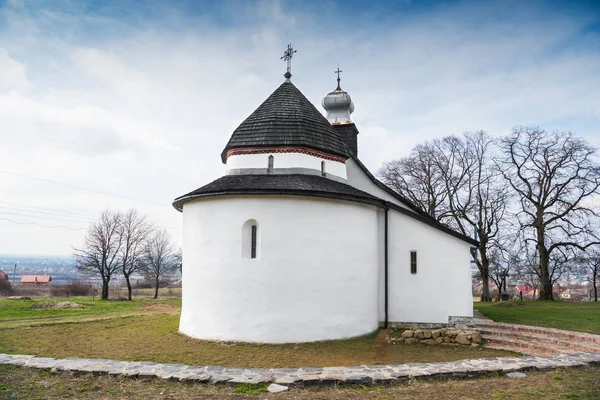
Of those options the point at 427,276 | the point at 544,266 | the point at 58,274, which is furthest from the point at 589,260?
the point at 58,274

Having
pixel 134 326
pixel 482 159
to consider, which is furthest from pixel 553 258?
pixel 134 326

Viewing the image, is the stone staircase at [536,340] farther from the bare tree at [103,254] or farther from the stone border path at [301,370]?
the bare tree at [103,254]

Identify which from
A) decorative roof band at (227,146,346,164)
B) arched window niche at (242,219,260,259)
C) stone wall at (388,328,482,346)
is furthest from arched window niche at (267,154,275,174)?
stone wall at (388,328,482,346)

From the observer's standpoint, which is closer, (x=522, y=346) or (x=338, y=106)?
(x=522, y=346)

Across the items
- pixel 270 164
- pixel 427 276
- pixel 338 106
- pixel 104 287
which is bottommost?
pixel 104 287

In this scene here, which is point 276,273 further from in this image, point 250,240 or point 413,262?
point 413,262

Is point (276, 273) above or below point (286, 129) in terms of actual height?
below

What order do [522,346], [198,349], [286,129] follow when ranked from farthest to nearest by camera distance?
[286,129], [522,346], [198,349]

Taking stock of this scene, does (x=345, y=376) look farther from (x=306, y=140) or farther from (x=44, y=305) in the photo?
(x=44, y=305)

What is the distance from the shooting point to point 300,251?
37.3ft

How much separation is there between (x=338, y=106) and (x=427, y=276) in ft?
35.5

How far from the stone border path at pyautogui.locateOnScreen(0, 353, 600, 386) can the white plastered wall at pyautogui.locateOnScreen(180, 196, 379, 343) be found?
3071 mm

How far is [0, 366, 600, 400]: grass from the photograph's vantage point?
6.56 m

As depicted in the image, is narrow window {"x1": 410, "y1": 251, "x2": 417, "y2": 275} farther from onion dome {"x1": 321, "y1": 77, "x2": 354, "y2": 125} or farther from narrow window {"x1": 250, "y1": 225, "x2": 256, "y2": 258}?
onion dome {"x1": 321, "y1": 77, "x2": 354, "y2": 125}
